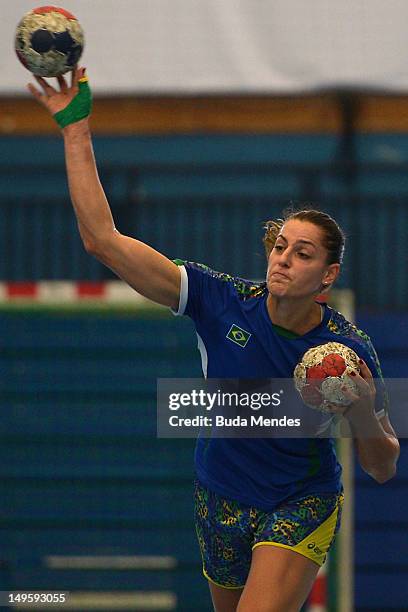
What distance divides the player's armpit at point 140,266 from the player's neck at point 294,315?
49 cm

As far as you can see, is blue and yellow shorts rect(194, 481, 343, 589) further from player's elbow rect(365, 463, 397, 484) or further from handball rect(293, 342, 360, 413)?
handball rect(293, 342, 360, 413)

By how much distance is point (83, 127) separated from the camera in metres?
4.99

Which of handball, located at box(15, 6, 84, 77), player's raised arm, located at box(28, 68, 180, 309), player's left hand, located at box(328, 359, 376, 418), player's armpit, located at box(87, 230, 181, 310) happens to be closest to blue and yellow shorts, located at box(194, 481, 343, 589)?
player's left hand, located at box(328, 359, 376, 418)

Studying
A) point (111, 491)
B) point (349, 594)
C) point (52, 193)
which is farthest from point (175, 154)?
point (349, 594)

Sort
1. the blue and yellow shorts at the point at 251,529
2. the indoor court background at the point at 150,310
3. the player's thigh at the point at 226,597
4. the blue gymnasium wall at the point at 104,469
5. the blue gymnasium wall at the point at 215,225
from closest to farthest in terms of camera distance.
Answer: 1. the blue and yellow shorts at the point at 251,529
2. the player's thigh at the point at 226,597
3. the indoor court background at the point at 150,310
4. the blue gymnasium wall at the point at 104,469
5. the blue gymnasium wall at the point at 215,225

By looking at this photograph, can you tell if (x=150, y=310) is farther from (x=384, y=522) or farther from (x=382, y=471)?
(x=382, y=471)

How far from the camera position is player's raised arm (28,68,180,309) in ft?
16.3

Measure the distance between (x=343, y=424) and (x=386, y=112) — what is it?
10.8ft

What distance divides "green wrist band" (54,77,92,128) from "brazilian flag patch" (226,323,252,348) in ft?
4.20

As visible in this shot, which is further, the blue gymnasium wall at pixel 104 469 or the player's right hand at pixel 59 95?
the blue gymnasium wall at pixel 104 469

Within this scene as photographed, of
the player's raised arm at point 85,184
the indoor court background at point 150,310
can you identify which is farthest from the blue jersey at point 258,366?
the indoor court background at point 150,310

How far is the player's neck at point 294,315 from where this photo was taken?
18.4 feet

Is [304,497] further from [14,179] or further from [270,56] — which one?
[14,179]

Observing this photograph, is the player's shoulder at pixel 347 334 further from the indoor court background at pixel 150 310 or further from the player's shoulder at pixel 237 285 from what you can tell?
the indoor court background at pixel 150 310
